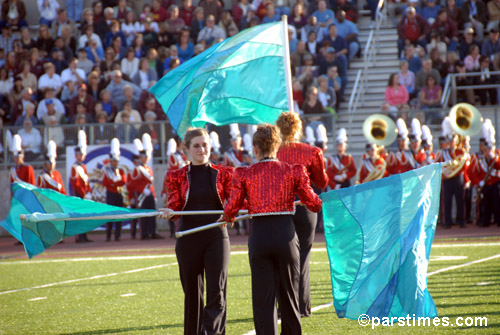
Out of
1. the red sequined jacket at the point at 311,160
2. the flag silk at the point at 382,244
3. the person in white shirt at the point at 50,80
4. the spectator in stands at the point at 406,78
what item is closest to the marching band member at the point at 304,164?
the red sequined jacket at the point at 311,160

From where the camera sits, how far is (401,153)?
53.3 ft

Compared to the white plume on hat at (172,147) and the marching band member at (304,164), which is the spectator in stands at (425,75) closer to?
the white plume on hat at (172,147)

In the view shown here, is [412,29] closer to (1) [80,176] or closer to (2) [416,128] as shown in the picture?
(2) [416,128]

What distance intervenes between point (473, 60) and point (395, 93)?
2.03 m

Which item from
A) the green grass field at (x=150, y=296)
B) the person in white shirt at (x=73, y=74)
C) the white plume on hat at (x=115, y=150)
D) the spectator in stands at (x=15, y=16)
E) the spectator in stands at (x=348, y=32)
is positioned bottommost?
the green grass field at (x=150, y=296)

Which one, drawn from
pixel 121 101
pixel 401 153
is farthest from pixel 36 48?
pixel 401 153

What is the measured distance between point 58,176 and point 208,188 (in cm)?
1112

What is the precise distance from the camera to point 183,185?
608cm

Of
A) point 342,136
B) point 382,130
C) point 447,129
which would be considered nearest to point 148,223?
→ point 342,136

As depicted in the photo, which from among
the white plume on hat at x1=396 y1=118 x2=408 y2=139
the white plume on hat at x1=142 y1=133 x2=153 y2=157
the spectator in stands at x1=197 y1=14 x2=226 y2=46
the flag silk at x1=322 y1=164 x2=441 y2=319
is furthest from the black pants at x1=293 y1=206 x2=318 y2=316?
the spectator in stands at x1=197 y1=14 x2=226 y2=46

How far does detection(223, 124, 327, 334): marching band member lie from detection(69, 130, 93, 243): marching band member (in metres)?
11.8

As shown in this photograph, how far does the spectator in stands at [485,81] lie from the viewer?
18.0 metres

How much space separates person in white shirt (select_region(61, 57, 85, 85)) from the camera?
804 inches

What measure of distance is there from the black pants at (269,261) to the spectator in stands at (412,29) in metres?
14.9
